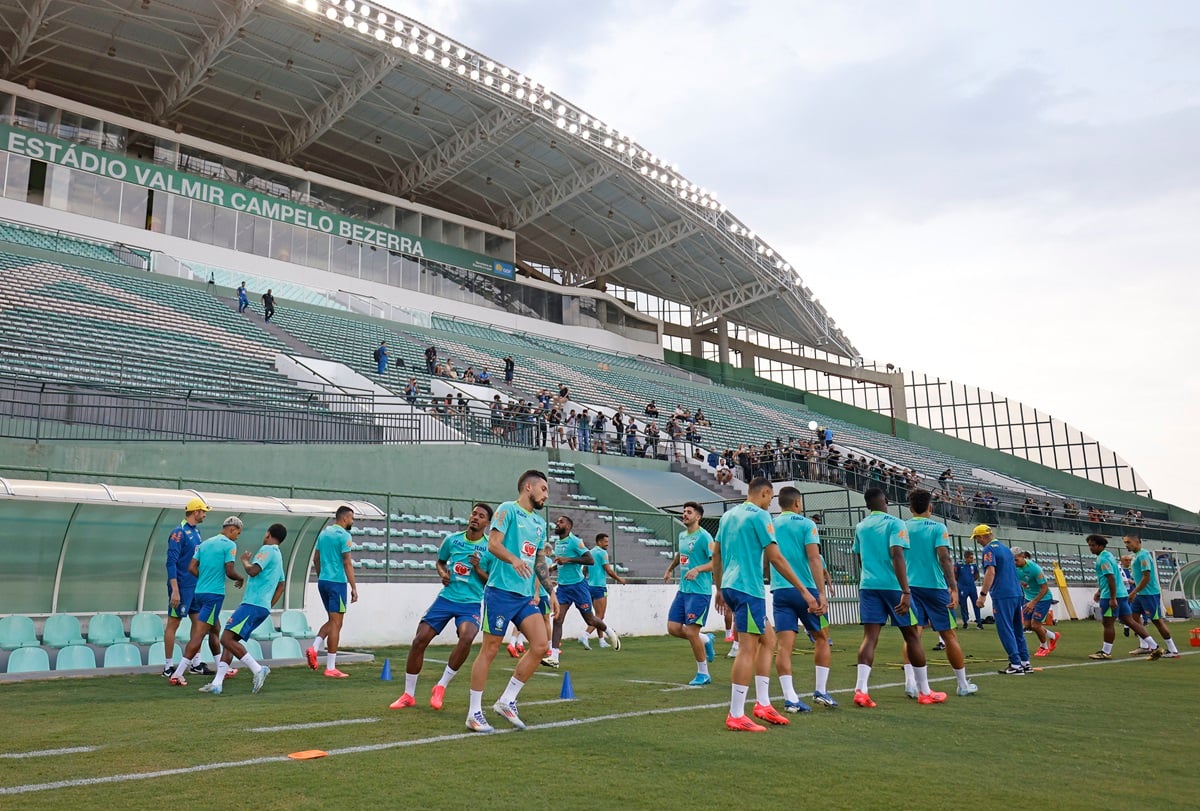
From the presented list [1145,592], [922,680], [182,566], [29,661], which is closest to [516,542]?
[922,680]

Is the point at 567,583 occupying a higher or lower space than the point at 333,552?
lower

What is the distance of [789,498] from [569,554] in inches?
216

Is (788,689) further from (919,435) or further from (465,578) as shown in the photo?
(919,435)

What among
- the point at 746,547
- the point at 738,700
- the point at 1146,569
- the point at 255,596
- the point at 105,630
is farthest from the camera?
the point at 1146,569

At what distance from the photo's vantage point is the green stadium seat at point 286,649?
1259 centimetres

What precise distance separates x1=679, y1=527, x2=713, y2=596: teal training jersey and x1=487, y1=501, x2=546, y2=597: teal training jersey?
14.4 ft

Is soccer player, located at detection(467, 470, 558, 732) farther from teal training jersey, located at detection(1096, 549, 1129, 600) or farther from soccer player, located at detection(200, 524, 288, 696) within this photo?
teal training jersey, located at detection(1096, 549, 1129, 600)

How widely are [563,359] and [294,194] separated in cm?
1665

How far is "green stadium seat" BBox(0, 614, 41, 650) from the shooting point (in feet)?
35.2

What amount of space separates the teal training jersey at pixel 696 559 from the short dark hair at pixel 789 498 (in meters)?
3.07

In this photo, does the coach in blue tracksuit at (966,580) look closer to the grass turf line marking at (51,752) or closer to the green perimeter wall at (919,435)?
the grass turf line marking at (51,752)

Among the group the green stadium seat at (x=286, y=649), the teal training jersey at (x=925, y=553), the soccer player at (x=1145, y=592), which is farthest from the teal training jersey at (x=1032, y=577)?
the green stadium seat at (x=286, y=649)

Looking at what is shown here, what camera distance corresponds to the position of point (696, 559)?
1156cm

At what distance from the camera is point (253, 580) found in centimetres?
1032
